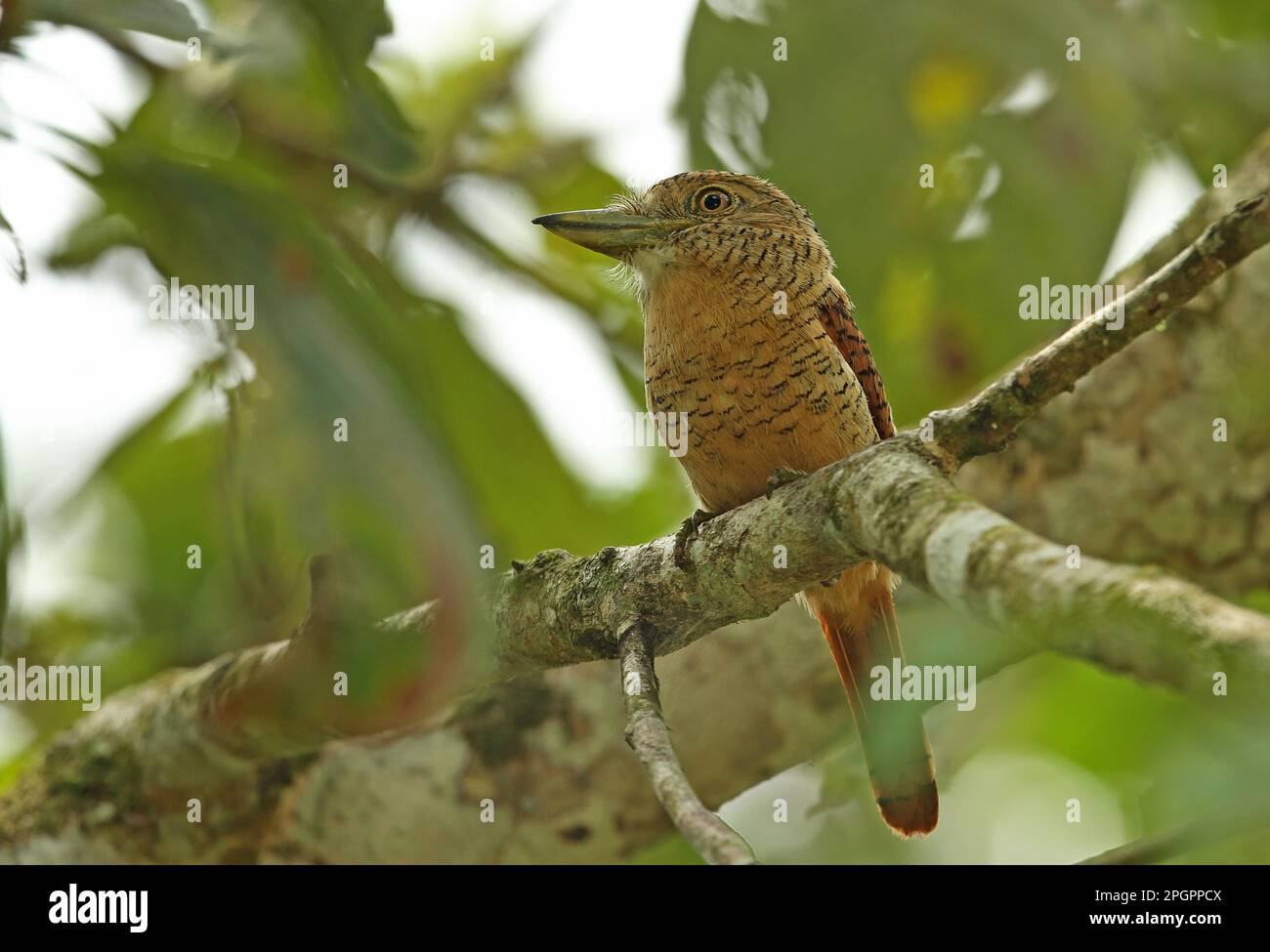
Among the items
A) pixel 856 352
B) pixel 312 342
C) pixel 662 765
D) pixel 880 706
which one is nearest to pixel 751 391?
pixel 856 352

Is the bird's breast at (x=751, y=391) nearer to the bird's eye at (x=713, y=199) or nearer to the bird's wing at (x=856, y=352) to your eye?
the bird's wing at (x=856, y=352)

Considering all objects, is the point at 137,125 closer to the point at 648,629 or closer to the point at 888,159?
the point at 888,159

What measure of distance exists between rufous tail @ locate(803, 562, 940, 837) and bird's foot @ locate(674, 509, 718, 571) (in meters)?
0.84

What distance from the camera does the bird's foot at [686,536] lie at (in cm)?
283

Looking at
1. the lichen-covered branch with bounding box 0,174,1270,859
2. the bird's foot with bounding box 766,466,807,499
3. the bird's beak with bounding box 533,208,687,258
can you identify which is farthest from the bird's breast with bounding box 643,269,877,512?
the lichen-covered branch with bounding box 0,174,1270,859

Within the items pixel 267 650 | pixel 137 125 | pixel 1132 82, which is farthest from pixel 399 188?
pixel 1132 82

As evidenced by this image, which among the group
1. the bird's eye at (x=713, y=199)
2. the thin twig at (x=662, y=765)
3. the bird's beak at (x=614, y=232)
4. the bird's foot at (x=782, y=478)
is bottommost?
the thin twig at (x=662, y=765)

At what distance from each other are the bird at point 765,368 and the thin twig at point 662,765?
3.35 ft

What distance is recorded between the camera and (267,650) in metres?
3.39

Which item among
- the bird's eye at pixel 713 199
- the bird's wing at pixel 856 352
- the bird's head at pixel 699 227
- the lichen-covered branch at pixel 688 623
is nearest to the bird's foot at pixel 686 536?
the lichen-covered branch at pixel 688 623

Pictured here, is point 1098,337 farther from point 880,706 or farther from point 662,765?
point 880,706

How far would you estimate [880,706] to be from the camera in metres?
3.95

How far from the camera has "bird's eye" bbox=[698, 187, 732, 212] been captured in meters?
4.26
